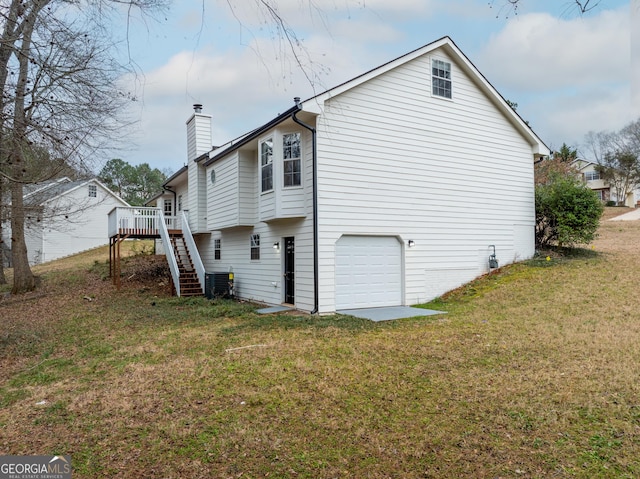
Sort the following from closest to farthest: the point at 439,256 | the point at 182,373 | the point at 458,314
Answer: the point at 182,373 < the point at 458,314 < the point at 439,256

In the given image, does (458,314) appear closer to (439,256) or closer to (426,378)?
(439,256)

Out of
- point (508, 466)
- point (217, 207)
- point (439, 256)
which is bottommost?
point (508, 466)

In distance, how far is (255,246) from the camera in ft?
43.3

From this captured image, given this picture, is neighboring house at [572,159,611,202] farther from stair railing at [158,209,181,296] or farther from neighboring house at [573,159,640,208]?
stair railing at [158,209,181,296]

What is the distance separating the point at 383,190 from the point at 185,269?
857cm

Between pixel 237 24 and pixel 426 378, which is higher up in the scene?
pixel 237 24

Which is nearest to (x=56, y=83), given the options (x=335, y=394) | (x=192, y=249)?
(x=335, y=394)

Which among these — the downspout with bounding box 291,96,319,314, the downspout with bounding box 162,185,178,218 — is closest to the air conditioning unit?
the downspout with bounding box 291,96,319,314

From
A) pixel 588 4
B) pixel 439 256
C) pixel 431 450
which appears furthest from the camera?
pixel 439 256

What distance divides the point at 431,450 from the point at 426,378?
1.85 meters

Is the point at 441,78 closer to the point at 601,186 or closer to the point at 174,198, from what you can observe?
the point at 174,198

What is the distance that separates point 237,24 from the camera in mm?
3170

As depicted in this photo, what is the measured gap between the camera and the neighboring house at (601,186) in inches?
1657

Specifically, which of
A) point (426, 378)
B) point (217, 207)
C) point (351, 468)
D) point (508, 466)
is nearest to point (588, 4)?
point (508, 466)
